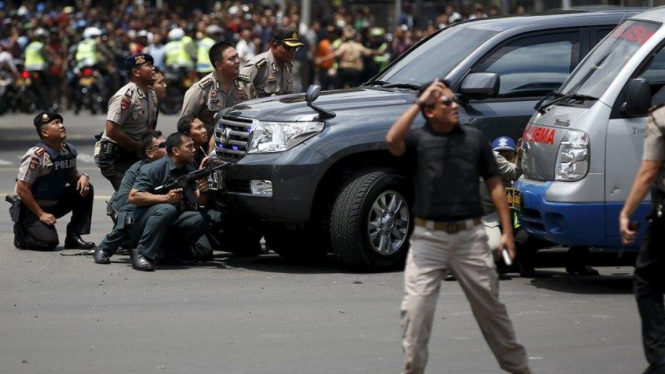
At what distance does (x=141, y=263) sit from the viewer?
10.4 metres

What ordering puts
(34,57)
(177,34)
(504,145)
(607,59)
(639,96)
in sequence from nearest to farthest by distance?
(639,96), (607,59), (504,145), (34,57), (177,34)

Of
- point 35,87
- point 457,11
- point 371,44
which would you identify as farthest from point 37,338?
point 457,11

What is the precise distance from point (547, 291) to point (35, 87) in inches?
854

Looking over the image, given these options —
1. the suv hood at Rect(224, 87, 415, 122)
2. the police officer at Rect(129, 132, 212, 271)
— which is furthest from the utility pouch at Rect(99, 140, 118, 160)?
the suv hood at Rect(224, 87, 415, 122)

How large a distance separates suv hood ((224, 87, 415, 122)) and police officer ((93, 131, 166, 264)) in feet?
1.97

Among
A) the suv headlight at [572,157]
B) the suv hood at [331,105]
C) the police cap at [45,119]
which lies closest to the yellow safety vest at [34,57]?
the police cap at [45,119]

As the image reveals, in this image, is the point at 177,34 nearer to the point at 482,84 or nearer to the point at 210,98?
the point at 210,98

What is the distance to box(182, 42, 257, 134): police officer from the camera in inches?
456

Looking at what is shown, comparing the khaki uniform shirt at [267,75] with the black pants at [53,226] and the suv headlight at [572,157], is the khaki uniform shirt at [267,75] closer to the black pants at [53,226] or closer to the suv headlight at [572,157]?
the black pants at [53,226]

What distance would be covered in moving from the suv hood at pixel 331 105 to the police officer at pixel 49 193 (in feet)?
5.32

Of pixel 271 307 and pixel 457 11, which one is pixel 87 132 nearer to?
pixel 457 11

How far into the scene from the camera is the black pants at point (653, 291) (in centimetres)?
671

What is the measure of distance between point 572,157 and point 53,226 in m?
4.58

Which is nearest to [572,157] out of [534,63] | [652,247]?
[534,63]
